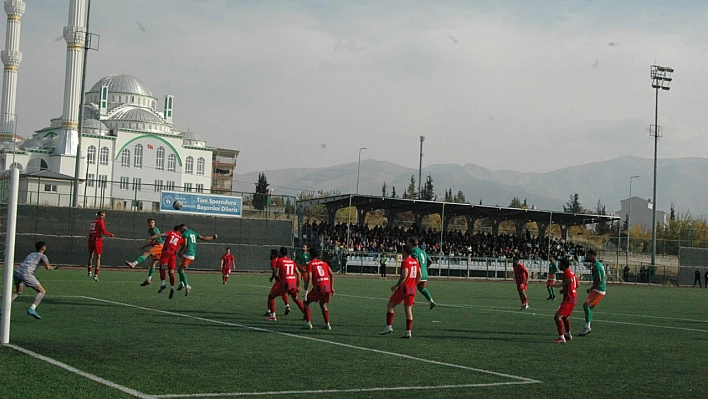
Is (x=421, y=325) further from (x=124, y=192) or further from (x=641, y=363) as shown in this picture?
(x=124, y=192)

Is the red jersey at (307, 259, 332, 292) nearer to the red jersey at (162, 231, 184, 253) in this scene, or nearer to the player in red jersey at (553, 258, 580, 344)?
the player in red jersey at (553, 258, 580, 344)

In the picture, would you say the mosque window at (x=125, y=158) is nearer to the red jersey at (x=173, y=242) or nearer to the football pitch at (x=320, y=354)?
the red jersey at (x=173, y=242)

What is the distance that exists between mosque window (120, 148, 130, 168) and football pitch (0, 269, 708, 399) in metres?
80.5

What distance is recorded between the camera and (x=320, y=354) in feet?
38.3

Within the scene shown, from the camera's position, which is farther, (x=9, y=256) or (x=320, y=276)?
(x=320, y=276)

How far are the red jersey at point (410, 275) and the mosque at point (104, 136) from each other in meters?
69.9

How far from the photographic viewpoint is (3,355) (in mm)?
10133

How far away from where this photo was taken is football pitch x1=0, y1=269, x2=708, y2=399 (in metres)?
8.95

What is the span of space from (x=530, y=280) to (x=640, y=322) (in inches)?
1332

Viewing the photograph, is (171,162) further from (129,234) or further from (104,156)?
(129,234)

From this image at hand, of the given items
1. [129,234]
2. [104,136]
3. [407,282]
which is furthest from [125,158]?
[407,282]

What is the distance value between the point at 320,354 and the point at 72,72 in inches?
3196

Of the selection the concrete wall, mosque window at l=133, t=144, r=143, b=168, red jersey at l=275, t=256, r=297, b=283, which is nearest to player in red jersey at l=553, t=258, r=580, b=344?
red jersey at l=275, t=256, r=297, b=283

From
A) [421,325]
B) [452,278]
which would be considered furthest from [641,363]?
[452,278]
